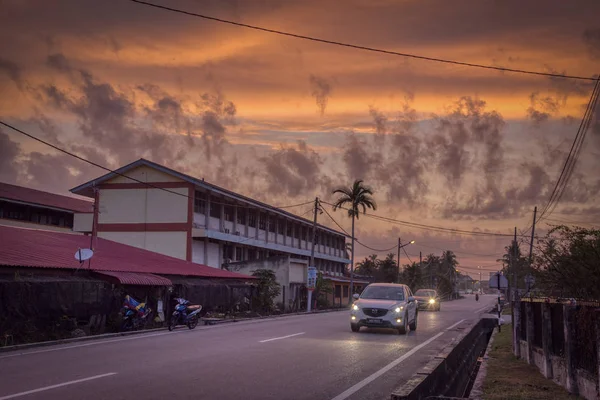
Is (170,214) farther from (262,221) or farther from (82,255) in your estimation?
(82,255)

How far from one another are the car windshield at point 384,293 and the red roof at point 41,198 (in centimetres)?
2748

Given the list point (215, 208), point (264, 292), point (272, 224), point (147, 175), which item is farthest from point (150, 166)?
point (272, 224)

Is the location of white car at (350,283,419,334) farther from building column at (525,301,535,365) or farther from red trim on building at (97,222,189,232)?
red trim on building at (97,222,189,232)

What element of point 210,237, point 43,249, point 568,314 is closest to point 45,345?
point 43,249

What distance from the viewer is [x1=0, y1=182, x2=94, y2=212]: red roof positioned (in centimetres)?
4369

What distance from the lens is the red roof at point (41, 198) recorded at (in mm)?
43688

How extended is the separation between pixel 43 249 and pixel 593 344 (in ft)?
74.5

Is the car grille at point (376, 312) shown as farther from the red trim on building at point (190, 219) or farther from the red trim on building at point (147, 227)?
the red trim on building at point (147, 227)

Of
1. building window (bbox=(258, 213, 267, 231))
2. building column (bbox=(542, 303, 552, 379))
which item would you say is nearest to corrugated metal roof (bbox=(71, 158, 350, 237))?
building window (bbox=(258, 213, 267, 231))

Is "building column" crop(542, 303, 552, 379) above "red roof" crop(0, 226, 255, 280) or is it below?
below

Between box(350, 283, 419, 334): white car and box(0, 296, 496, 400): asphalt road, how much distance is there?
1835 millimetres

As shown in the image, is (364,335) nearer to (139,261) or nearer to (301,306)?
(139,261)

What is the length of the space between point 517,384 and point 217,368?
5.65 metres

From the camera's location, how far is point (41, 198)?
48094 mm
